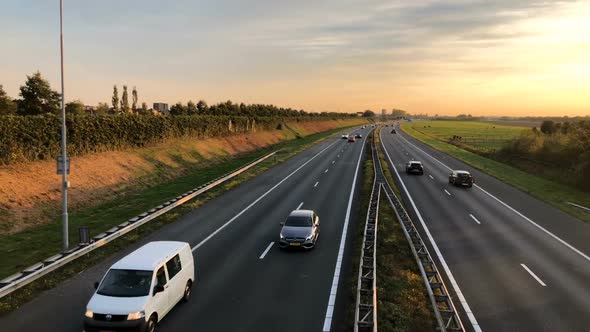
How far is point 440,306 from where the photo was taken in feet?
43.0

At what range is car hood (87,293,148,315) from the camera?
34.4 feet

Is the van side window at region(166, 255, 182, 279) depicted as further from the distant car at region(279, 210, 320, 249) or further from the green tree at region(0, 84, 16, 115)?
the green tree at region(0, 84, 16, 115)

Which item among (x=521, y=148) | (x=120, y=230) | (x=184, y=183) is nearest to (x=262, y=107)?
(x=521, y=148)

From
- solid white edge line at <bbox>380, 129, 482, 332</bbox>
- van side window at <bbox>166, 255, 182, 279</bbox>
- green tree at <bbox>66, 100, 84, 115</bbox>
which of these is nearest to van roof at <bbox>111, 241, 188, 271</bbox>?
van side window at <bbox>166, 255, 182, 279</bbox>

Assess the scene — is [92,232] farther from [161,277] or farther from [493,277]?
[493,277]

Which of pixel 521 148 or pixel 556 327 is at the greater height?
pixel 521 148

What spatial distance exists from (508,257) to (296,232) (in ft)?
31.3

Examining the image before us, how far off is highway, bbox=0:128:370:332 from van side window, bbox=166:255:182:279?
1.24 m

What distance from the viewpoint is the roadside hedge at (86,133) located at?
27409mm

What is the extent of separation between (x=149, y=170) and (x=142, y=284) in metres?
30.2

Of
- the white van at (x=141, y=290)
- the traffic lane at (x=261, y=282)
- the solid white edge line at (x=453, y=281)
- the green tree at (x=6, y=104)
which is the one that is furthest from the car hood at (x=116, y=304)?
the green tree at (x=6, y=104)

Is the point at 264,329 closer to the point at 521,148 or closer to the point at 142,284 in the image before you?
the point at 142,284

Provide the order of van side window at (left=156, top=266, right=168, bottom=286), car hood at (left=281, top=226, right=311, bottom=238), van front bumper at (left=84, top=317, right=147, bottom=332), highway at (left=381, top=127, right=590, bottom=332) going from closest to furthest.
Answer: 1. van front bumper at (left=84, top=317, right=147, bottom=332)
2. van side window at (left=156, top=266, right=168, bottom=286)
3. highway at (left=381, top=127, right=590, bottom=332)
4. car hood at (left=281, top=226, right=311, bottom=238)

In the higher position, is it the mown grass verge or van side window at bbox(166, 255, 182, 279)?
van side window at bbox(166, 255, 182, 279)
